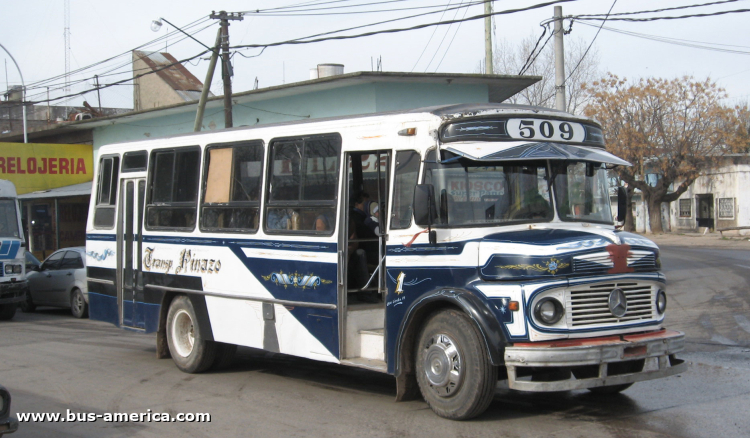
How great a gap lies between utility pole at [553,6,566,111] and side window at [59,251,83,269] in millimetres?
11310

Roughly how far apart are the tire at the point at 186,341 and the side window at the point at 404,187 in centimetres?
360

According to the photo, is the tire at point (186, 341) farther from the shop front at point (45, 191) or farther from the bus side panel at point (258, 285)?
the shop front at point (45, 191)

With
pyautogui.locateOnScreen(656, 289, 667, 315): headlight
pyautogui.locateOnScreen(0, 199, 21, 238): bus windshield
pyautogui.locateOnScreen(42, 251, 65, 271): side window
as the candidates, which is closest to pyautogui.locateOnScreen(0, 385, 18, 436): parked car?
pyautogui.locateOnScreen(656, 289, 667, 315): headlight

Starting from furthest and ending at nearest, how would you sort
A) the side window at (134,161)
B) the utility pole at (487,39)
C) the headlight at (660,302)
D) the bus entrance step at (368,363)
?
the utility pole at (487,39) < the side window at (134,161) < the bus entrance step at (368,363) < the headlight at (660,302)

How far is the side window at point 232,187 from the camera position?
8.92 m

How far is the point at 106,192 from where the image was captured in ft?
37.1

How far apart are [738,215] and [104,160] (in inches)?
1725

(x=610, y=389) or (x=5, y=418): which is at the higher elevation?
(x=5, y=418)

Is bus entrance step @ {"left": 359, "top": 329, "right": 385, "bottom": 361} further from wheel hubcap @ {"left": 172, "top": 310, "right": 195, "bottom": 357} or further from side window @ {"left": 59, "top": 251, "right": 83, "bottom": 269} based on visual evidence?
side window @ {"left": 59, "top": 251, "right": 83, "bottom": 269}

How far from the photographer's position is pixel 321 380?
9031mm

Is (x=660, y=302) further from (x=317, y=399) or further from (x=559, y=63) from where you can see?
(x=559, y=63)

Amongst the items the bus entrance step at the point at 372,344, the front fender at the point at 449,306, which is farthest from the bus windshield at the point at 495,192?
the bus entrance step at the point at 372,344

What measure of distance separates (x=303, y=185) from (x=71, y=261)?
10778mm

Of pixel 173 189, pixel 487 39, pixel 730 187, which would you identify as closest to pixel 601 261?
pixel 173 189
